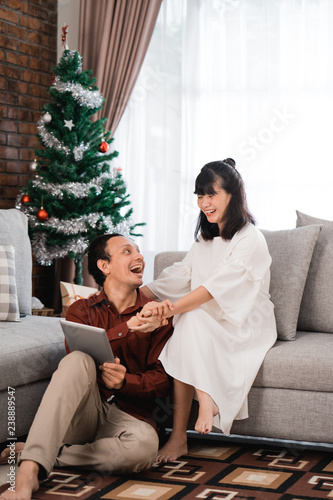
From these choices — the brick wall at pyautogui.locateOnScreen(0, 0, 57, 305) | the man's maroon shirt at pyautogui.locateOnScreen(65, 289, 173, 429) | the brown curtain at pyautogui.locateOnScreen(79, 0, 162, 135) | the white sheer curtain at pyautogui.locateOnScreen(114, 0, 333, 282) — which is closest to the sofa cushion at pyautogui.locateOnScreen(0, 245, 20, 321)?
the man's maroon shirt at pyautogui.locateOnScreen(65, 289, 173, 429)

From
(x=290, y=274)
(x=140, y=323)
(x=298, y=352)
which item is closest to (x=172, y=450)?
(x=140, y=323)

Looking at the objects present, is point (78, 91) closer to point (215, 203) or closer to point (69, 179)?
point (69, 179)

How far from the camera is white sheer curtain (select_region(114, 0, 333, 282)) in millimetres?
4195

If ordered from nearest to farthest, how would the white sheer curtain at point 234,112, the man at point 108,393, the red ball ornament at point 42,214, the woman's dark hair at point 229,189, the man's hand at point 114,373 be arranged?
the man at point 108,393 → the man's hand at point 114,373 → the woman's dark hair at point 229,189 → the red ball ornament at point 42,214 → the white sheer curtain at point 234,112

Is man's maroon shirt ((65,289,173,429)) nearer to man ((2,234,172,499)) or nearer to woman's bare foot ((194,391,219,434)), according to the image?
man ((2,234,172,499))

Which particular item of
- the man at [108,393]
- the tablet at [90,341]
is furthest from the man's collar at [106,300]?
the tablet at [90,341]

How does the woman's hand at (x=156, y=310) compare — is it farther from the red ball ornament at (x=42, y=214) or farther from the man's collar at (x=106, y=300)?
the red ball ornament at (x=42, y=214)

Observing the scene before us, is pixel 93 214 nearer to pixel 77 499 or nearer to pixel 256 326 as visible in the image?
pixel 256 326

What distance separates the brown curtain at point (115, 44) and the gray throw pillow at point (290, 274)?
2296mm

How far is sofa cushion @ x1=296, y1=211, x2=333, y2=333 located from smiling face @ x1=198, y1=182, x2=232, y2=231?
1.69 ft

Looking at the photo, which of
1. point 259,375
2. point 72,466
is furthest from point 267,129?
point 72,466

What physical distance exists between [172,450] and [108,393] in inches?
12.6

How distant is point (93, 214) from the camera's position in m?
4.01

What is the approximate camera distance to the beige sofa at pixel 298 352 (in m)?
2.37
